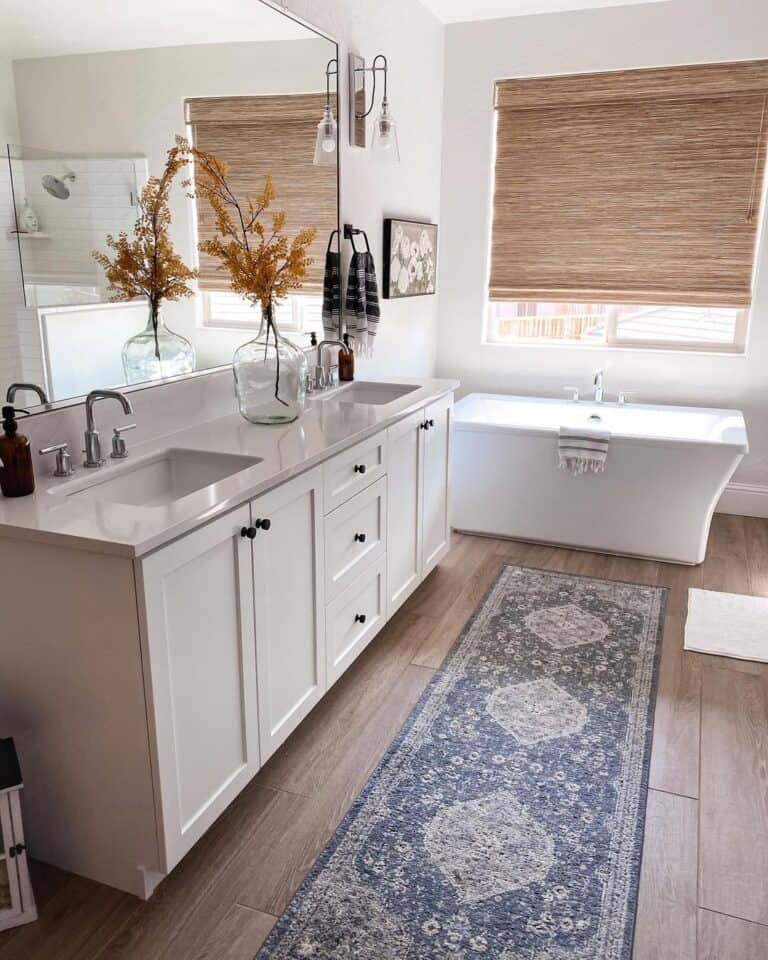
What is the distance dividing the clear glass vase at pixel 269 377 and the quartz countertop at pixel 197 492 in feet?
0.19

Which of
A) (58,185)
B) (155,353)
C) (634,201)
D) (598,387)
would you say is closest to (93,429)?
(155,353)

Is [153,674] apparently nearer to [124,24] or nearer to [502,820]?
[502,820]

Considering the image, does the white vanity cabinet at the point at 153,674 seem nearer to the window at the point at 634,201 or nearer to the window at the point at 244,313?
the window at the point at 244,313

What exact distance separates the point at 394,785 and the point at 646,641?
1332mm

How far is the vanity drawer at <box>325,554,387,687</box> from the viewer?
2.54 meters

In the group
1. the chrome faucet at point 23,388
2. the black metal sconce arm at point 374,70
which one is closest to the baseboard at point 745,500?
the black metal sconce arm at point 374,70

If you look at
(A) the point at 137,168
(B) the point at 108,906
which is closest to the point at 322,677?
(B) the point at 108,906

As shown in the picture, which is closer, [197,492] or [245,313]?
[197,492]

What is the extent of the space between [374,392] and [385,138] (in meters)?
1.02

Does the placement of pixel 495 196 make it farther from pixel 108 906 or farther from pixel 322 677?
pixel 108 906

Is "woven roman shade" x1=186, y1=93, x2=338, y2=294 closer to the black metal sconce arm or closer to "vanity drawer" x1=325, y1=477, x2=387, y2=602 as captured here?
the black metal sconce arm

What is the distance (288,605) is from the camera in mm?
2213

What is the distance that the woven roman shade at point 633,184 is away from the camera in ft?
13.8

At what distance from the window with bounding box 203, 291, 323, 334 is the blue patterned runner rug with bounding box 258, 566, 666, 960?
54.5 inches
